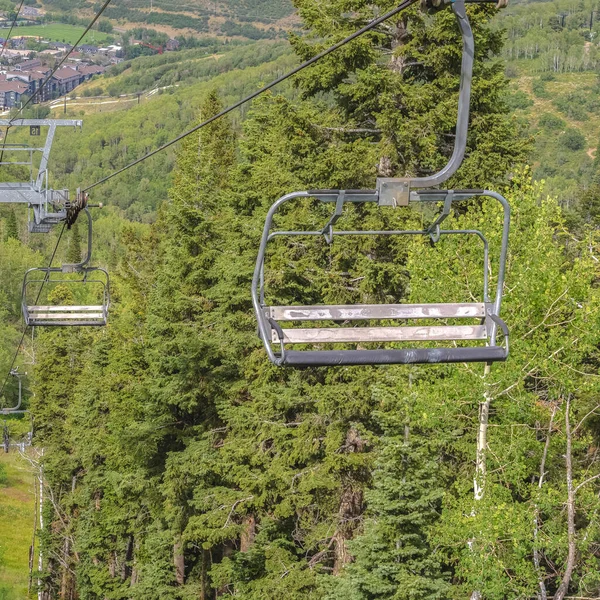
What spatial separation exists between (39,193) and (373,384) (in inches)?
235

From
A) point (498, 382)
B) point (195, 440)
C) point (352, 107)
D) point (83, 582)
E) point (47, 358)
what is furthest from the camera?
point (47, 358)

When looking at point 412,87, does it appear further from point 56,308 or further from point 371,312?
point 371,312

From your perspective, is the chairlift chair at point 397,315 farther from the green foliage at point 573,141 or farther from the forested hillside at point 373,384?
the green foliage at point 573,141

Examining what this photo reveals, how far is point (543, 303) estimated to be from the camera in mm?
13242

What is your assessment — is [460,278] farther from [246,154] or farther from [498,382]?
[246,154]

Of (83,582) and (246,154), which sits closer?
(246,154)

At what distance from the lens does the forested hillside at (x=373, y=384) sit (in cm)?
1333

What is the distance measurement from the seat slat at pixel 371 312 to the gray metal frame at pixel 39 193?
849 centimetres

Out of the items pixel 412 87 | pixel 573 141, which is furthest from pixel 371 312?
pixel 573 141

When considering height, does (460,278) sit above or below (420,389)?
above

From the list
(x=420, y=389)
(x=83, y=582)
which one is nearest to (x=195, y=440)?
(x=420, y=389)

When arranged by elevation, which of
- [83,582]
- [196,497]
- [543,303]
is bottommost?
[83,582]

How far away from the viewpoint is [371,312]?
6176mm

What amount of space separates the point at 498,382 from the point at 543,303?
1240 millimetres
